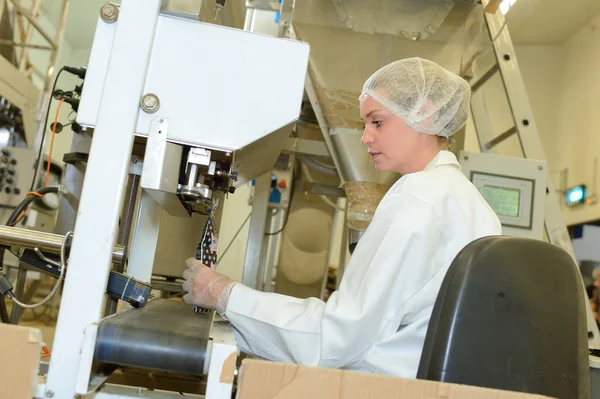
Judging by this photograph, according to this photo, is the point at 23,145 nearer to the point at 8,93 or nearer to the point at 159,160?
the point at 8,93

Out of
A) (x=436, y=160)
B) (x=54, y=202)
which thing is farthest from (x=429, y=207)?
(x=54, y=202)

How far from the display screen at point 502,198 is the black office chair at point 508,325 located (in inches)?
47.2

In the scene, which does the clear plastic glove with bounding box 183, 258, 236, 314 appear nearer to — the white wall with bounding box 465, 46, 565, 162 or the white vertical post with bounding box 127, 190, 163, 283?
the white vertical post with bounding box 127, 190, 163, 283

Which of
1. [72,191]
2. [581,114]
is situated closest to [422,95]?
[72,191]

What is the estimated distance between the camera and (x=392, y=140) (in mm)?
1161

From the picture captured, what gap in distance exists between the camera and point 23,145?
3.12 meters

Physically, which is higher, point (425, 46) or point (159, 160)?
point (425, 46)

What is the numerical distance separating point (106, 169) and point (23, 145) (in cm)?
268

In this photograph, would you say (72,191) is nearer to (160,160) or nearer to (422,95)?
(160,160)

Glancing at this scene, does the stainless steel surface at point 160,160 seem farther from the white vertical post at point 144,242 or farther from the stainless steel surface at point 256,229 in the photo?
the stainless steel surface at point 256,229

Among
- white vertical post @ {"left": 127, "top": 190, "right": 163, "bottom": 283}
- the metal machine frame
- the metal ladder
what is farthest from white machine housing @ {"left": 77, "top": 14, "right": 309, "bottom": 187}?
the metal ladder

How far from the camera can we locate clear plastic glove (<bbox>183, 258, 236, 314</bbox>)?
95 cm

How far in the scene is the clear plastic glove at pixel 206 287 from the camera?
3.12ft

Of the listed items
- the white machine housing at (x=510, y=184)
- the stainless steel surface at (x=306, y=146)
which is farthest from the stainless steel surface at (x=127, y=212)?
the white machine housing at (x=510, y=184)
